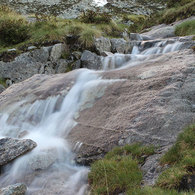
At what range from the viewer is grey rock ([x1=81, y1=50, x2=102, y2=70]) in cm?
1238

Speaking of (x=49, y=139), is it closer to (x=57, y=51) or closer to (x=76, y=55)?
(x=76, y=55)

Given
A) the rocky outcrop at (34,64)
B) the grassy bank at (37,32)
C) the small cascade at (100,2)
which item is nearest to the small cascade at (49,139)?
the rocky outcrop at (34,64)

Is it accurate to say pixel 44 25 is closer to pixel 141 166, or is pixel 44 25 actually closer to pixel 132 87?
pixel 132 87

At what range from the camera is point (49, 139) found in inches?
247

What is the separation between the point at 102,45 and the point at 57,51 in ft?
9.47

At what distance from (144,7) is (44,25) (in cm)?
3653

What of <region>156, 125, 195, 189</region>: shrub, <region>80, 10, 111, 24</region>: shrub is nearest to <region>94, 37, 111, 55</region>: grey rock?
<region>80, 10, 111, 24</region>: shrub

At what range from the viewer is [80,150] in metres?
5.35

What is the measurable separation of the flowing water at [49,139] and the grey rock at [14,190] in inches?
7.9

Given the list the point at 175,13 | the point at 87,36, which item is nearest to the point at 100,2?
the point at 175,13

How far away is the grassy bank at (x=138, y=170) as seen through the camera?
3.38m

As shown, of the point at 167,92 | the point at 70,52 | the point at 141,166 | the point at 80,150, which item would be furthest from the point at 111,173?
the point at 70,52

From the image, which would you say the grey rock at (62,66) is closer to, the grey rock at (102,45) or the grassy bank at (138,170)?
the grey rock at (102,45)

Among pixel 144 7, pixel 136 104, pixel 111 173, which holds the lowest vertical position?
pixel 111 173
